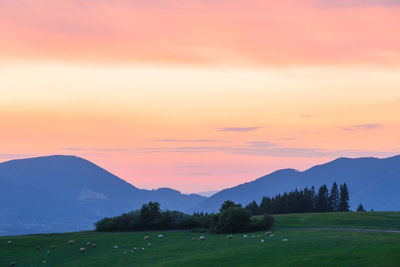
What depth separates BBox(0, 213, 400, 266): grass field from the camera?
6316 centimetres

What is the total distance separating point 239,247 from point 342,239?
50.0 feet

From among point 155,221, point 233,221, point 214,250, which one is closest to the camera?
point 214,250

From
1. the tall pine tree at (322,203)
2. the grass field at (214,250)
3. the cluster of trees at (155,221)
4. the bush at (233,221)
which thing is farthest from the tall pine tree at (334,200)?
the grass field at (214,250)

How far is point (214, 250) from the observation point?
79.6 meters

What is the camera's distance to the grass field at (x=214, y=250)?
63156 millimetres

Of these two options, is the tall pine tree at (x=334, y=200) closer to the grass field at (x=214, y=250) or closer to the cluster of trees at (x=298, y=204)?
the cluster of trees at (x=298, y=204)

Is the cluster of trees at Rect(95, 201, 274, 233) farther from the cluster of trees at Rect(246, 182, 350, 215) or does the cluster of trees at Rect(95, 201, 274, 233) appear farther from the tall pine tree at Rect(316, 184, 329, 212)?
the tall pine tree at Rect(316, 184, 329, 212)

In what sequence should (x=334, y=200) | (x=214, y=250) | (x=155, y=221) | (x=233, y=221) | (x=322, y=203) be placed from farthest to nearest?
1. (x=334, y=200)
2. (x=322, y=203)
3. (x=155, y=221)
4. (x=233, y=221)
5. (x=214, y=250)

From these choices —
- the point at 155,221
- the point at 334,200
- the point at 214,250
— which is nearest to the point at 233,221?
the point at 155,221

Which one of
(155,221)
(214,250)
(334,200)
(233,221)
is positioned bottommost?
(214,250)

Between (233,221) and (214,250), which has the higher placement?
(233,221)

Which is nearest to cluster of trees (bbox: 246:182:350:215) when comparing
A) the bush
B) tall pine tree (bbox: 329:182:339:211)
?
tall pine tree (bbox: 329:182:339:211)

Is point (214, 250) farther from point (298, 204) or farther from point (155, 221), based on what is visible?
point (298, 204)

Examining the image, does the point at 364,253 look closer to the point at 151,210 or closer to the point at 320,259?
the point at 320,259
